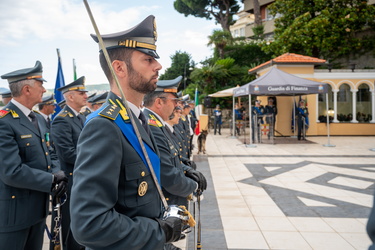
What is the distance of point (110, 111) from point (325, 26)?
23.3 meters

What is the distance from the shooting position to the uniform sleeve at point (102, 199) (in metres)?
1.23

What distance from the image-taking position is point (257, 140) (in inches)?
593

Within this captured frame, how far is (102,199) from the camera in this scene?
126 cm

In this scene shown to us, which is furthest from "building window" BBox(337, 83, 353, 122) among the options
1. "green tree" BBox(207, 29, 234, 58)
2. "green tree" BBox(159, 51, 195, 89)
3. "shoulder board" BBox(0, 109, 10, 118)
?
"green tree" BBox(159, 51, 195, 89)

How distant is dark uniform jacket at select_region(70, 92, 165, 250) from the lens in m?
1.23

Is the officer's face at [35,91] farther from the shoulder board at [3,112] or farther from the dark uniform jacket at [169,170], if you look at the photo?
the dark uniform jacket at [169,170]

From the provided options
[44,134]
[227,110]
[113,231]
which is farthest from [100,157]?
[227,110]

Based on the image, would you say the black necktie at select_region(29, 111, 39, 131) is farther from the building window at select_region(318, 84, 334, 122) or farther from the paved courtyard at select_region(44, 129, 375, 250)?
the building window at select_region(318, 84, 334, 122)

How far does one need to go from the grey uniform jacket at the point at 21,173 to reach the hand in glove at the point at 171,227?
162 cm

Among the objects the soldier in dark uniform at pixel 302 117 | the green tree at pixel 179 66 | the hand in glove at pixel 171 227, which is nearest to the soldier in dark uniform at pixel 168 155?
the hand in glove at pixel 171 227

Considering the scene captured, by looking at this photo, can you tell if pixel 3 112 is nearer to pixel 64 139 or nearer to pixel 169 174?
pixel 64 139

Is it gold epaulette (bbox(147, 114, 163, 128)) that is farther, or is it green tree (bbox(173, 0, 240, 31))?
green tree (bbox(173, 0, 240, 31))

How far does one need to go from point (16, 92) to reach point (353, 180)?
24.5 feet

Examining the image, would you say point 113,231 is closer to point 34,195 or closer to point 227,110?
point 34,195
